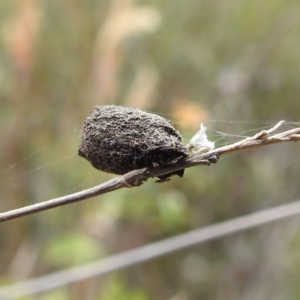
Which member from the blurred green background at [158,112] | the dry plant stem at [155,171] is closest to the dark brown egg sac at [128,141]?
the dry plant stem at [155,171]

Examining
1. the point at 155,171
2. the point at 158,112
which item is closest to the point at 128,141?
the point at 155,171

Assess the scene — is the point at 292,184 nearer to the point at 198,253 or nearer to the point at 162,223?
the point at 198,253

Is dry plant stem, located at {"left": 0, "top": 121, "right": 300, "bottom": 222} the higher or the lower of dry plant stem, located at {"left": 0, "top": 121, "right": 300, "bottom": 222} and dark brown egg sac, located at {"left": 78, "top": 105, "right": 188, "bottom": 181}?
the lower

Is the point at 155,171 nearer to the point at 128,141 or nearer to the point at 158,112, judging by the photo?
the point at 128,141

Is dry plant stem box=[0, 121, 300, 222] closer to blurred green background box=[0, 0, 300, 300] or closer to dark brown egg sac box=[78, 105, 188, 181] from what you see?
dark brown egg sac box=[78, 105, 188, 181]

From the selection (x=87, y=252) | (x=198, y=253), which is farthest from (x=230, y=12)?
(x=87, y=252)

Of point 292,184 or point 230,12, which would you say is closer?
point 292,184

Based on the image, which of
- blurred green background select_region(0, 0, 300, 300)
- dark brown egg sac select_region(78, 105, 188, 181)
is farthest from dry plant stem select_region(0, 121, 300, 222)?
blurred green background select_region(0, 0, 300, 300)
